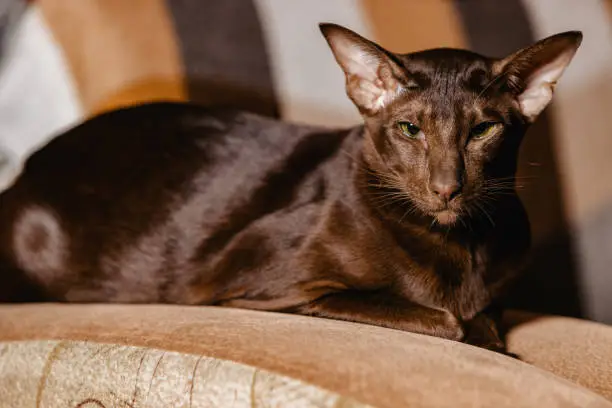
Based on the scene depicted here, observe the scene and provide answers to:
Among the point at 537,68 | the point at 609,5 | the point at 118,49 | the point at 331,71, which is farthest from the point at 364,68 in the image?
the point at 609,5

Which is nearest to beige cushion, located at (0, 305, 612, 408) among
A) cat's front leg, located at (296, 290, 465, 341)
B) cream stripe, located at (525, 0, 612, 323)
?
cat's front leg, located at (296, 290, 465, 341)

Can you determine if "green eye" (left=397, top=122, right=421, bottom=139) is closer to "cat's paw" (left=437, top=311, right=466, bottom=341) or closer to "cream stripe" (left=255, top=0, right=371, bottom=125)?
"cat's paw" (left=437, top=311, right=466, bottom=341)

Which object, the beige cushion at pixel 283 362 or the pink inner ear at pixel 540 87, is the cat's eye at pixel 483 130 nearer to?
the pink inner ear at pixel 540 87

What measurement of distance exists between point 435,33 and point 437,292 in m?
0.66

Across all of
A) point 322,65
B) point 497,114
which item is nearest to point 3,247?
point 322,65

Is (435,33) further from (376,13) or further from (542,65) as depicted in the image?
(542,65)

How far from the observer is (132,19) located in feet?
5.27

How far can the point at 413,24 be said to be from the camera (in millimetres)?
1739

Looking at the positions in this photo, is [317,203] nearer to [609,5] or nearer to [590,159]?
[590,159]

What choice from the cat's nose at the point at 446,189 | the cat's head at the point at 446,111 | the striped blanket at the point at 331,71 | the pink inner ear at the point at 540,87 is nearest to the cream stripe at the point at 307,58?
the striped blanket at the point at 331,71

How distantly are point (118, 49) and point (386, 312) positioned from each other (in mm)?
769

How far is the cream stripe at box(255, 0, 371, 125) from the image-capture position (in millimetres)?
1694

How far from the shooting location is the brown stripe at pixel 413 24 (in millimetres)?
1724

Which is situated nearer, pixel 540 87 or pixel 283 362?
pixel 283 362
